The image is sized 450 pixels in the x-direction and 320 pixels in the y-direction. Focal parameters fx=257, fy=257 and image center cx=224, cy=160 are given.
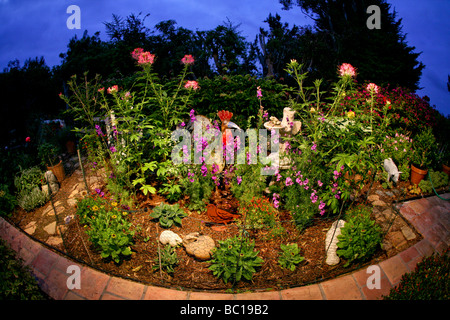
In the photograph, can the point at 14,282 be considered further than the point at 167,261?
No

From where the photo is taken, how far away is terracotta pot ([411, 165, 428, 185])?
14.5ft

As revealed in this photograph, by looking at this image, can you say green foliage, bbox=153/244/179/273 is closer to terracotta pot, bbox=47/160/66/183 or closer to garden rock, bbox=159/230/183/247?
garden rock, bbox=159/230/183/247

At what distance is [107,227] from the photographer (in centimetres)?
323

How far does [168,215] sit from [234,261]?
1.19m

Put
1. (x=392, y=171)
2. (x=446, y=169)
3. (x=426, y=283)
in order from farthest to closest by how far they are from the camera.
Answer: (x=446, y=169)
(x=392, y=171)
(x=426, y=283)

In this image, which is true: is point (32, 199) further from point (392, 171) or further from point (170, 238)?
point (392, 171)

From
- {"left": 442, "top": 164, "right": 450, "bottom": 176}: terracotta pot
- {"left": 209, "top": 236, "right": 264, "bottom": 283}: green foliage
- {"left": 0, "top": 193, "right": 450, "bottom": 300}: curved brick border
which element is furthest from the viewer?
{"left": 442, "top": 164, "right": 450, "bottom": 176}: terracotta pot

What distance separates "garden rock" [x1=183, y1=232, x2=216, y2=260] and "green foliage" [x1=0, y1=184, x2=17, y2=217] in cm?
301

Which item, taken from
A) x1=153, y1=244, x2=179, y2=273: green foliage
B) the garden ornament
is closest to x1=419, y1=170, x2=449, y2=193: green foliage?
the garden ornament

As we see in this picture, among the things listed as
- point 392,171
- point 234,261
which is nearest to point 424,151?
point 392,171

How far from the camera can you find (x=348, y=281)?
285 cm

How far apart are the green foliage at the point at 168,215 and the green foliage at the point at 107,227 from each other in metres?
0.38

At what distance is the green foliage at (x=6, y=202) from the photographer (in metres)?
4.08

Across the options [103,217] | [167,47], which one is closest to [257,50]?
[167,47]
